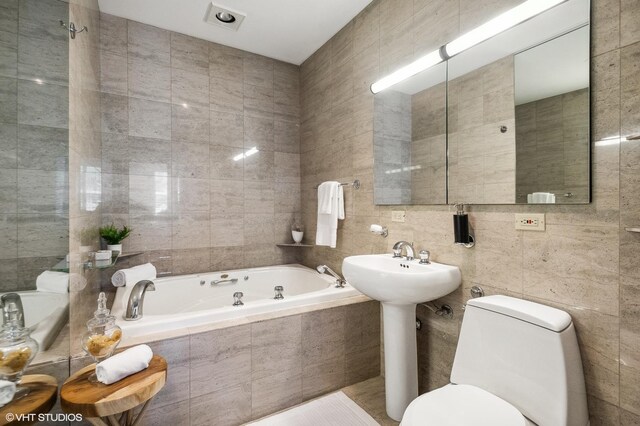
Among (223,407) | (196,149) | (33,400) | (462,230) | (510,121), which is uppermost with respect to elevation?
(196,149)

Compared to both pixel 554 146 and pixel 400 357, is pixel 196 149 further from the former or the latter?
pixel 554 146

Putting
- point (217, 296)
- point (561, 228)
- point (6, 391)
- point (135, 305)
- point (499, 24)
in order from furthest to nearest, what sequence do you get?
1. point (217, 296)
2. point (135, 305)
3. point (499, 24)
4. point (561, 228)
5. point (6, 391)

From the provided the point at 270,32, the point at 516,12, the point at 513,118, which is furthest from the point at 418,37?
the point at 270,32

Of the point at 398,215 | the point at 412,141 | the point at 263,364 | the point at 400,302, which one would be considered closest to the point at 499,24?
the point at 412,141

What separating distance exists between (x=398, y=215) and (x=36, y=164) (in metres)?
1.82

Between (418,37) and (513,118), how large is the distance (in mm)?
827

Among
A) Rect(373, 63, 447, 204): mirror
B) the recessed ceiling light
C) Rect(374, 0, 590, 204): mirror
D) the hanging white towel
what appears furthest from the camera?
the hanging white towel

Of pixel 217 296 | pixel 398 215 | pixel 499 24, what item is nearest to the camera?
pixel 499 24

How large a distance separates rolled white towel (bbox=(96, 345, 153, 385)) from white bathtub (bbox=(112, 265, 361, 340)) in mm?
359

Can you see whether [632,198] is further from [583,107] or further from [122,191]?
[122,191]

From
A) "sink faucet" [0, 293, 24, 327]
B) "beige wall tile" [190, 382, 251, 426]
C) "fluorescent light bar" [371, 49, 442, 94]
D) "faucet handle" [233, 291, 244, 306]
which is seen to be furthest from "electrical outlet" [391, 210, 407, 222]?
"sink faucet" [0, 293, 24, 327]

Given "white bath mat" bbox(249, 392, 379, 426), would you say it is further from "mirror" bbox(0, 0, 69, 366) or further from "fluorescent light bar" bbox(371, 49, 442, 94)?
"fluorescent light bar" bbox(371, 49, 442, 94)

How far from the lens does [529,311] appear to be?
1.10 meters

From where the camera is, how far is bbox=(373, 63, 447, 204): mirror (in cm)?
170
